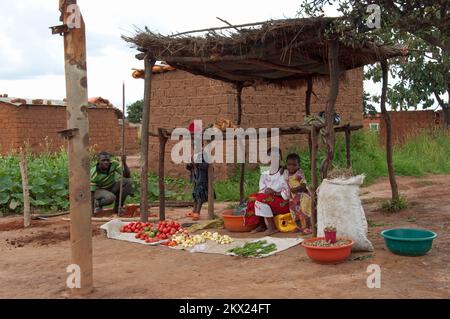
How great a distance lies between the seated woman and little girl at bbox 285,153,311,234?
12 cm

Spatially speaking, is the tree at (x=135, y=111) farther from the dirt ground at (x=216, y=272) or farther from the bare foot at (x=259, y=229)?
the bare foot at (x=259, y=229)

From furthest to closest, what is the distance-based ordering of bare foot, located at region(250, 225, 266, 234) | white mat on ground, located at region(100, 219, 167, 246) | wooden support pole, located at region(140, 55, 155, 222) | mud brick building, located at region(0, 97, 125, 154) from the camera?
mud brick building, located at region(0, 97, 125, 154) → wooden support pole, located at region(140, 55, 155, 222) → bare foot, located at region(250, 225, 266, 234) → white mat on ground, located at region(100, 219, 167, 246)

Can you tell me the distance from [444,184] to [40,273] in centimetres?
853

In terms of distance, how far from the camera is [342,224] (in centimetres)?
518

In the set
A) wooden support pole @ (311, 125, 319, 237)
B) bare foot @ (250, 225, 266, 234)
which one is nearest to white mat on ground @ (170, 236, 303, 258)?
wooden support pole @ (311, 125, 319, 237)

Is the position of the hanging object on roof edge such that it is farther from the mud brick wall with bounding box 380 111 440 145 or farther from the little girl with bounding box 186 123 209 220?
the mud brick wall with bounding box 380 111 440 145

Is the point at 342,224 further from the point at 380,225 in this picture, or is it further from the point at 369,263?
the point at 380,225

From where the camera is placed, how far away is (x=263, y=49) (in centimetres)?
614

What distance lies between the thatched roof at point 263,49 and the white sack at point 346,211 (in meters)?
1.54

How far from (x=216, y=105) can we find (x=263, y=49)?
14.5 ft

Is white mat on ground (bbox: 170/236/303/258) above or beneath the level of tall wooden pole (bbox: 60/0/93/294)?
beneath

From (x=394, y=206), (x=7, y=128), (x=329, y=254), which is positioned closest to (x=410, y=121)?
(x=394, y=206)

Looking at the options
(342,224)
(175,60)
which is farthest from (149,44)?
(342,224)

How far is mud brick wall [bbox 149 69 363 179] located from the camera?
10.4m
